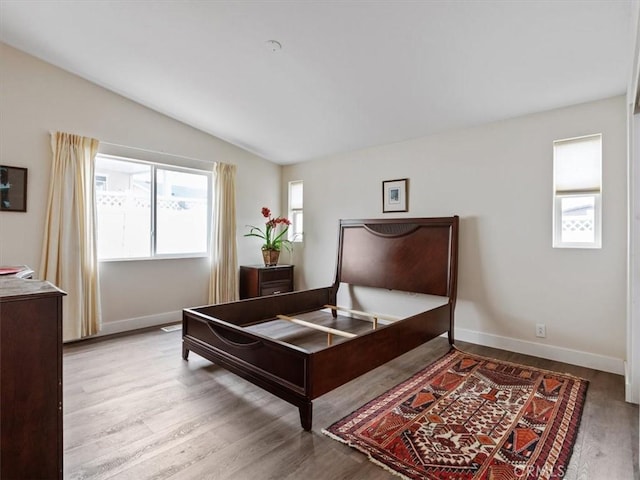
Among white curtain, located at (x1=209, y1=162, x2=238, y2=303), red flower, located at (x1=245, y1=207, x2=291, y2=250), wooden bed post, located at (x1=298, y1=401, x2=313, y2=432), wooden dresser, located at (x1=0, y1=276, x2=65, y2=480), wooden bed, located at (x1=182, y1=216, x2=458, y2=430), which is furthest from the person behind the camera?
red flower, located at (x1=245, y1=207, x2=291, y2=250)

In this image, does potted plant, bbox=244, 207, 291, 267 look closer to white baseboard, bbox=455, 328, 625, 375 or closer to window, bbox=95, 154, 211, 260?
window, bbox=95, 154, 211, 260

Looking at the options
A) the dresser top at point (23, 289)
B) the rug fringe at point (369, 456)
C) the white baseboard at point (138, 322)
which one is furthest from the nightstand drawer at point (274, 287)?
the dresser top at point (23, 289)

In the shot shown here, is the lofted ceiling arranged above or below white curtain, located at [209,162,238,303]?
above

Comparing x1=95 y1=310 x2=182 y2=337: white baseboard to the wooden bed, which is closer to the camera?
the wooden bed

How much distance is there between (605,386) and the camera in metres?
2.55

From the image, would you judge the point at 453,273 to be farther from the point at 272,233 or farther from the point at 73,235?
the point at 73,235

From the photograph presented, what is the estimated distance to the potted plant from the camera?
4.93m

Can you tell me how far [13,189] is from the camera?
127 inches

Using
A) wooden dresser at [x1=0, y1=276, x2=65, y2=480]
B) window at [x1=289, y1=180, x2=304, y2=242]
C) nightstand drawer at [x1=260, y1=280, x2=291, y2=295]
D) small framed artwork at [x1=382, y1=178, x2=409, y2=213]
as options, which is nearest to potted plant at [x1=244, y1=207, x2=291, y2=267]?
window at [x1=289, y1=180, x2=304, y2=242]

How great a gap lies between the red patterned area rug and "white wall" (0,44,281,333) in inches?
122

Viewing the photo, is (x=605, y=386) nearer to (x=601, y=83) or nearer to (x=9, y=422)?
(x=601, y=83)

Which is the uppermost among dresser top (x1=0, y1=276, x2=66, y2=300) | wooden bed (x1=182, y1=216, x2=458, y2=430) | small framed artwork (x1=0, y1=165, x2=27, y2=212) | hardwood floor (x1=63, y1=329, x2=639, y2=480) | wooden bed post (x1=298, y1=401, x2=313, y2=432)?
small framed artwork (x1=0, y1=165, x2=27, y2=212)

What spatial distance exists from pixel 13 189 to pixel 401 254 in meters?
3.95

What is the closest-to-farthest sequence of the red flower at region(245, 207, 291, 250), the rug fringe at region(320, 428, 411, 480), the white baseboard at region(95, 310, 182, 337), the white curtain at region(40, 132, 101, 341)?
the rug fringe at region(320, 428, 411, 480), the white curtain at region(40, 132, 101, 341), the white baseboard at region(95, 310, 182, 337), the red flower at region(245, 207, 291, 250)
